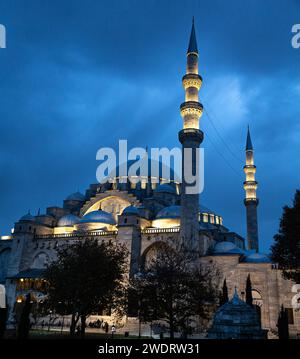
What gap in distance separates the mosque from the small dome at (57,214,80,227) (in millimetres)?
112

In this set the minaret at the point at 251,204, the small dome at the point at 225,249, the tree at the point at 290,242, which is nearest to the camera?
the tree at the point at 290,242

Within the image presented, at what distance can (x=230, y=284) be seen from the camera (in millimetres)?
29500

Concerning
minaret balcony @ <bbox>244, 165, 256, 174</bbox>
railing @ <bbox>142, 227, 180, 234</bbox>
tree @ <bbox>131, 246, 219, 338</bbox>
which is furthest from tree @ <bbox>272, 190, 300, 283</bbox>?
minaret balcony @ <bbox>244, 165, 256, 174</bbox>

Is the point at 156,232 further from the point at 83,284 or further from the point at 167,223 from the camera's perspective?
the point at 83,284

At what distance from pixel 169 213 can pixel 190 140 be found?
763 cm

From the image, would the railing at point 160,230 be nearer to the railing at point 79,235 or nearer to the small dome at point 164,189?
the railing at point 79,235

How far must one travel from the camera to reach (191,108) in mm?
32188

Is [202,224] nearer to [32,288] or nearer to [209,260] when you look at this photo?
[209,260]

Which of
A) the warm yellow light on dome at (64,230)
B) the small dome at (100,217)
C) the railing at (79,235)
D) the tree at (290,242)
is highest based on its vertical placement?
the small dome at (100,217)

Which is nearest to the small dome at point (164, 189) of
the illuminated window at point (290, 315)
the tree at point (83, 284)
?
the illuminated window at point (290, 315)

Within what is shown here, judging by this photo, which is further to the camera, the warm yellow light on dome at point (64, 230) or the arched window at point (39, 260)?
the warm yellow light on dome at point (64, 230)

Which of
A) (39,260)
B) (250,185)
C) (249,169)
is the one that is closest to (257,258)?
(250,185)

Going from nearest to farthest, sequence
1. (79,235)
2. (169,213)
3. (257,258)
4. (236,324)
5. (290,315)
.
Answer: (236,324)
(290,315)
(257,258)
(79,235)
(169,213)

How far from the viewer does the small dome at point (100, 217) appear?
36688mm
